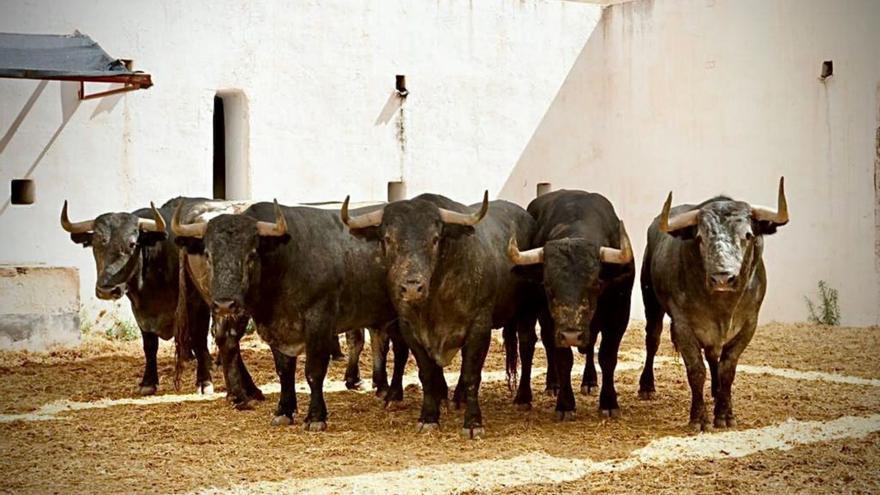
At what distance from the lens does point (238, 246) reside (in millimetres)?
8758

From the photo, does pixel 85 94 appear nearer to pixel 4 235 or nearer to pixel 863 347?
pixel 4 235

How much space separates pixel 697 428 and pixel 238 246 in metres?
3.40

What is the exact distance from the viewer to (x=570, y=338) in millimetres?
8648

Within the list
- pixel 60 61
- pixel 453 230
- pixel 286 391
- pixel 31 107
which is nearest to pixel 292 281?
pixel 286 391

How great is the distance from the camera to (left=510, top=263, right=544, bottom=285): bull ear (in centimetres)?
907

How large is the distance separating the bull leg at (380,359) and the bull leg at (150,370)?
6.19 feet

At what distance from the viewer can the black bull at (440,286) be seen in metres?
8.63

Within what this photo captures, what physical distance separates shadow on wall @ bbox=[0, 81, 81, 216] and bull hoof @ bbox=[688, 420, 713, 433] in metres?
8.08

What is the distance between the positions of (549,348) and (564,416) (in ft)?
3.79

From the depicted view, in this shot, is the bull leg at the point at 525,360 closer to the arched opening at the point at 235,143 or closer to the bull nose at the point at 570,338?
the bull nose at the point at 570,338

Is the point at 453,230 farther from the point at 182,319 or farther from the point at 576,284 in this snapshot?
the point at 182,319

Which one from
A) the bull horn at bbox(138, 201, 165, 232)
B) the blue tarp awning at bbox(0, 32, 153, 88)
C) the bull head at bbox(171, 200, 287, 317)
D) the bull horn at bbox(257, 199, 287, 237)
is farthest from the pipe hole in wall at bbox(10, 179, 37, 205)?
the bull horn at bbox(257, 199, 287, 237)

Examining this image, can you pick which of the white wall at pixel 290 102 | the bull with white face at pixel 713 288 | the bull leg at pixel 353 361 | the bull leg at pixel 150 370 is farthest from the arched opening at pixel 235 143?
the bull with white face at pixel 713 288

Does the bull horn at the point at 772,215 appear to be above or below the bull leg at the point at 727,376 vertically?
above
